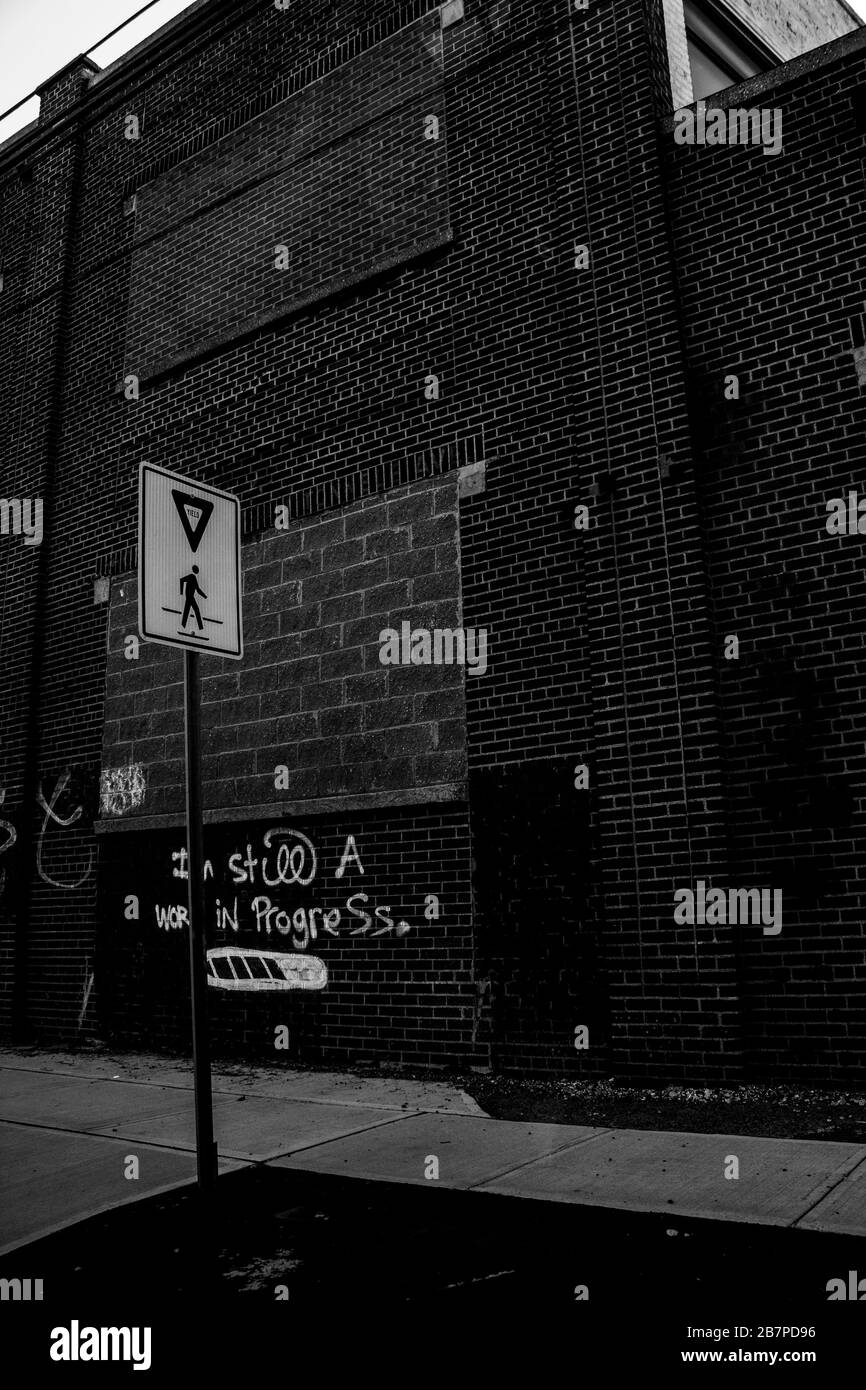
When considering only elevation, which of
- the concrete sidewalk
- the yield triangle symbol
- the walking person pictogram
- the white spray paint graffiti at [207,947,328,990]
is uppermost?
the yield triangle symbol

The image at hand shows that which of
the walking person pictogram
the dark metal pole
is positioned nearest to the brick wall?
the dark metal pole

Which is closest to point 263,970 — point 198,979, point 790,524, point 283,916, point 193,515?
point 283,916

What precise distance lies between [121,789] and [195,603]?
17.5 feet

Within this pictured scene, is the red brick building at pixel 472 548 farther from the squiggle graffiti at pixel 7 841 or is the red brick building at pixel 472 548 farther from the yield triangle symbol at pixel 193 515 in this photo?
the yield triangle symbol at pixel 193 515

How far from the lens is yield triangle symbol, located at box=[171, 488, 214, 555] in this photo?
441cm

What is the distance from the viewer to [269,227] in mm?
9414

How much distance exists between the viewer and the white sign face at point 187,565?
4.19 metres

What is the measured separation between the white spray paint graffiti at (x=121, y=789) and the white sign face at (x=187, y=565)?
4.96 meters

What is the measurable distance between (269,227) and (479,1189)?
839 cm

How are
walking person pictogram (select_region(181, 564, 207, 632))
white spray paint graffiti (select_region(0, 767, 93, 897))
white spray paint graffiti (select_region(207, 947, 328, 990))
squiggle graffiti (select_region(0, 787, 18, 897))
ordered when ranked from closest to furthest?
walking person pictogram (select_region(181, 564, 207, 632)) < white spray paint graffiti (select_region(207, 947, 328, 990)) < white spray paint graffiti (select_region(0, 767, 93, 897)) < squiggle graffiti (select_region(0, 787, 18, 897))

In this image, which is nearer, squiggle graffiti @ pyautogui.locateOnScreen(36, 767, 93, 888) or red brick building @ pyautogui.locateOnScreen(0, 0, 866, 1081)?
red brick building @ pyautogui.locateOnScreen(0, 0, 866, 1081)

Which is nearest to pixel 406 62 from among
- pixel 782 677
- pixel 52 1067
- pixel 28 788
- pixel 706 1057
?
pixel 782 677

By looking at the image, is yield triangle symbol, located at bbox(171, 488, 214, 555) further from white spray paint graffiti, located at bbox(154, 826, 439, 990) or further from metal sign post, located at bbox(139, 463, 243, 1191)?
white spray paint graffiti, located at bbox(154, 826, 439, 990)
